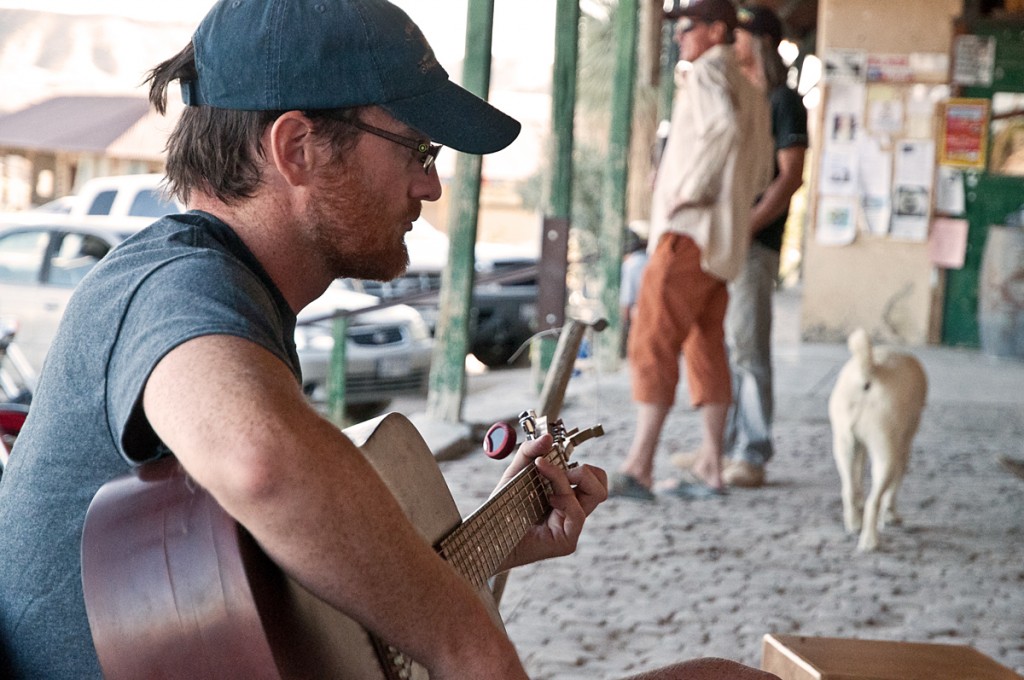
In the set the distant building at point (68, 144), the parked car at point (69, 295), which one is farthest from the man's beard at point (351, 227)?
the distant building at point (68, 144)

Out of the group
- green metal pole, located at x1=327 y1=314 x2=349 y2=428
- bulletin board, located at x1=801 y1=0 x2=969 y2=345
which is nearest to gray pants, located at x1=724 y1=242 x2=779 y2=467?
green metal pole, located at x1=327 y1=314 x2=349 y2=428

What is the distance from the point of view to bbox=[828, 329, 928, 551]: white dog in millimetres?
4734

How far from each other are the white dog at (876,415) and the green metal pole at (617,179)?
15.6 ft

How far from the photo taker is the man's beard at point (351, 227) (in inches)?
61.5

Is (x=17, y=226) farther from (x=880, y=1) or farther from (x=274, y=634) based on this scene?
(x=274, y=634)

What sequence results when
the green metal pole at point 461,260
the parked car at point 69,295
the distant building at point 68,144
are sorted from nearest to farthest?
the green metal pole at point 461,260
the parked car at point 69,295
the distant building at point 68,144

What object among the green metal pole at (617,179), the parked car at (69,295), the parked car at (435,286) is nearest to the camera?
the parked car at (69,295)

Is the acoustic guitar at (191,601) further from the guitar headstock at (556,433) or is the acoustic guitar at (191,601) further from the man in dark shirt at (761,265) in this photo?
the man in dark shirt at (761,265)

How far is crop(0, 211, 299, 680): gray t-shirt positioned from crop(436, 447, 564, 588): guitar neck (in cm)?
44

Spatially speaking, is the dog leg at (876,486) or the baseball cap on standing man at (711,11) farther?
the baseball cap on standing man at (711,11)

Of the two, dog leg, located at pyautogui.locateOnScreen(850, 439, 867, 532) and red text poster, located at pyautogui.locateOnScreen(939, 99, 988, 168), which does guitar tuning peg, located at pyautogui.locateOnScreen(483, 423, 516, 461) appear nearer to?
dog leg, located at pyautogui.locateOnScreen(850, 439, 867, 532)

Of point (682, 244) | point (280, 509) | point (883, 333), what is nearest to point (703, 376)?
point (682, 244)

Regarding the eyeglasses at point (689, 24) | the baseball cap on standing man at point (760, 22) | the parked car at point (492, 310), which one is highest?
the baseball cap on standing man at point (760, 22)

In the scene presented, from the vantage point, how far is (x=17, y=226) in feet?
30.7
